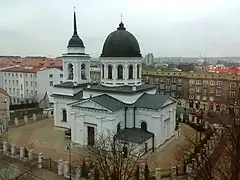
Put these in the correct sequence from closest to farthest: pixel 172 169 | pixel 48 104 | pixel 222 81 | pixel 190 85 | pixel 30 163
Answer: pixel 172 169, pixel 30 163, pixel 48 104, pixel 222 81, pixel 190 85

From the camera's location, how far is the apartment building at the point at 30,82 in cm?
4969

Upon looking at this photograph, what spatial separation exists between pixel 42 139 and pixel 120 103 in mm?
8508

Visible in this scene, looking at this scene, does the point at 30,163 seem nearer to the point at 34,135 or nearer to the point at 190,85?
the point at 34,135

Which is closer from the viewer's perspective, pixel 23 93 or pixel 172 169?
pixel 172 169

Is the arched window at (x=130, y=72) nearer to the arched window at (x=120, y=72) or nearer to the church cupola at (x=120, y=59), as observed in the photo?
the church cupola at (x=120, y=59)

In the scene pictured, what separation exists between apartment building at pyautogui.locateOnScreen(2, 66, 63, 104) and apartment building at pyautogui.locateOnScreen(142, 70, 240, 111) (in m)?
19.6

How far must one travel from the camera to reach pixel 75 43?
1213 inches

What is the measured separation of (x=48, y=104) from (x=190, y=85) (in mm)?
24796

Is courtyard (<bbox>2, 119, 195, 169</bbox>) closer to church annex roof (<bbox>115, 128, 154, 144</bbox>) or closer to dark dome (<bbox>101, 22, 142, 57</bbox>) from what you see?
church annex roof (<bbox>115, 128, 154, 144</bbox>)

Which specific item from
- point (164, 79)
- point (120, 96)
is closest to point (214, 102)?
point (164, 79)

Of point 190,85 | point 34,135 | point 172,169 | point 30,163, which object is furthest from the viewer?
point 190,85

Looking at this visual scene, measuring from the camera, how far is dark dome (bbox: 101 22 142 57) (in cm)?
2762

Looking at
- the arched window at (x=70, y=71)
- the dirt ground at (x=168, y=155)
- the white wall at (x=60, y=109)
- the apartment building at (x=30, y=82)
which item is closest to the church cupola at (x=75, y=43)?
the arched window at (x=70, y=71)

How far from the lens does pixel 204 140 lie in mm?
26375
